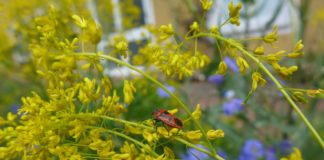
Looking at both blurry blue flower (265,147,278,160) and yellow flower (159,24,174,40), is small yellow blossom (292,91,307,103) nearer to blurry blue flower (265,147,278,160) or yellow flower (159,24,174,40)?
yellow flower (159,24,174,40)

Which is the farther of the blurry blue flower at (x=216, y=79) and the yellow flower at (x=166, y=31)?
the blurry blue flower at (x=216, y=79)

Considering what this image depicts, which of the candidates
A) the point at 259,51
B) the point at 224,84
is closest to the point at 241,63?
the point at 259,51

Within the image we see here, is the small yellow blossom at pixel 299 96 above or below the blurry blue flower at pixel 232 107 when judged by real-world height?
below

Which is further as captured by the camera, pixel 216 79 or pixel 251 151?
pixel 216 79

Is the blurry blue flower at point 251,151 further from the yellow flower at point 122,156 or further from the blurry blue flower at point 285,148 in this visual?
the yellow flower at point 122,156

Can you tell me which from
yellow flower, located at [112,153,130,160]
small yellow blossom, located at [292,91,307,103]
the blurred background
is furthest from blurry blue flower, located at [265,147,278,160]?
yellow flower, located at [112,153,130,160]

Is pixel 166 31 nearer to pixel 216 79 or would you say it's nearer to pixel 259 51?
pixel 259 51

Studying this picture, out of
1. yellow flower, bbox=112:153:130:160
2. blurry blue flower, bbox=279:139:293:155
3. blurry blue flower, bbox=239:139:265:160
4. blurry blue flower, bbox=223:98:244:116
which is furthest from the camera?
blurry blue flower, bbox=223:98:244:116

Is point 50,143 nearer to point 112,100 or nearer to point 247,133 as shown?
point 112,100

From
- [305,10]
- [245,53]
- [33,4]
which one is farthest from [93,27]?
[33,4]

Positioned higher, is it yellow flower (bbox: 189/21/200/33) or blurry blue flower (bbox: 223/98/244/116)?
yellow flower (bbox: 189/21/200/33)

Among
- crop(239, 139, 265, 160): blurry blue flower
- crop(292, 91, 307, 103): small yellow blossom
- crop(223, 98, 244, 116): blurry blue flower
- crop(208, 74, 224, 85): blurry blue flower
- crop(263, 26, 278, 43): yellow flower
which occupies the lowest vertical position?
crop(239, 139, 265, 160): blurry blue flower

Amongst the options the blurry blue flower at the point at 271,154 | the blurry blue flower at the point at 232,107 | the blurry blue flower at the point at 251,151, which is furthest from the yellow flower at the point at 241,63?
the blurry blue flower at the point at 232,107
